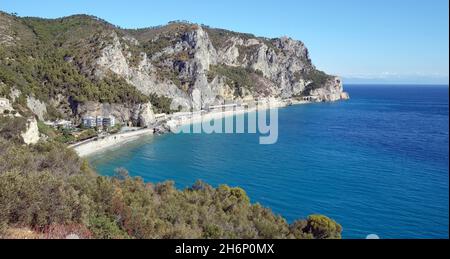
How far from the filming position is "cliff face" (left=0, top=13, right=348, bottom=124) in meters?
62.9

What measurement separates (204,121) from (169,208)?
220 ft

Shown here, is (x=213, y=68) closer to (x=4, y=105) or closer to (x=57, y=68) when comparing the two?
(x=57, y=68)

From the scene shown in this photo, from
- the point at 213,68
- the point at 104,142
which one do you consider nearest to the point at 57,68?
the point at 104,142

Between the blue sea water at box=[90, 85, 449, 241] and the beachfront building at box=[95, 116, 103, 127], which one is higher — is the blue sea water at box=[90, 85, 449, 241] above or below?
below

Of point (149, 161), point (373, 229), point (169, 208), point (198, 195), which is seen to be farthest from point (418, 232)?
point (149, 161)

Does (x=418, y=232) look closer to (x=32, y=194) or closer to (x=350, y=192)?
(x=350, y=192)

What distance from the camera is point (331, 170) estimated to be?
131 feet

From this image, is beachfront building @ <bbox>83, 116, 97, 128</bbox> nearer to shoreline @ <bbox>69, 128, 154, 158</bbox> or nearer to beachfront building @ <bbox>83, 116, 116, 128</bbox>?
beachfront building @ <bbox>83, 116, 116, 128</bbox>

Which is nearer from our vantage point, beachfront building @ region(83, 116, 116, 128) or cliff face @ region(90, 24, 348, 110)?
beachfront building @ region(83, 116, 116, 128)

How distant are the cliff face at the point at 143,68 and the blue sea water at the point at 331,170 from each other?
48.4 feet

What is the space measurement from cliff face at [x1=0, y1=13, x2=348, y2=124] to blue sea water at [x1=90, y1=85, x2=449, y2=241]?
14.7 metres

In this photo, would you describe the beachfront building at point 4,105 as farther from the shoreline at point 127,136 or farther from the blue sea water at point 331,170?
the blue sea water at point 331,170

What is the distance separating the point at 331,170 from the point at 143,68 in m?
58.7

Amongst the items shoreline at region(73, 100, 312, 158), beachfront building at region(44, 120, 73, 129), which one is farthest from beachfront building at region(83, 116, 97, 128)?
shoreline at region(73, 100, 312, 158)
